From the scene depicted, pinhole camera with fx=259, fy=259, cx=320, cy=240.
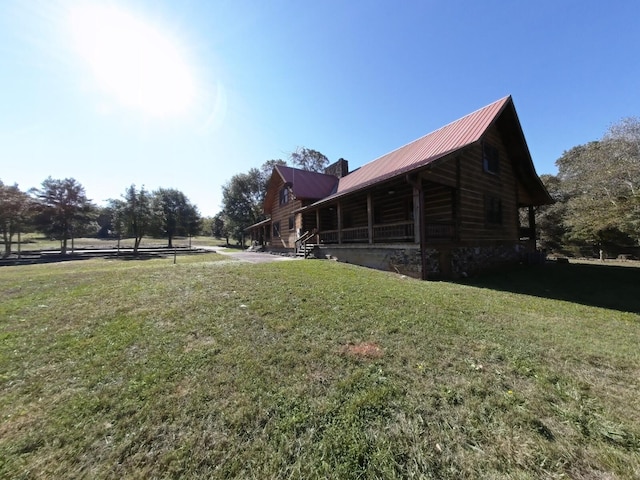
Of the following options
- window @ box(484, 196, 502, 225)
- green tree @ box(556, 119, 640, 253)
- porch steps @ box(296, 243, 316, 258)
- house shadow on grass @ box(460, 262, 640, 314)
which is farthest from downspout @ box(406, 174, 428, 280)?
green tree @ box(556, 119, 640, 253)

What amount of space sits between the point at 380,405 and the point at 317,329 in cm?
186

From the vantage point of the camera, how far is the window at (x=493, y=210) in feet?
40.8

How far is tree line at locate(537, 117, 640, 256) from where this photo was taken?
11.2m

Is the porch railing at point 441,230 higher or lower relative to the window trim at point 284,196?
lower

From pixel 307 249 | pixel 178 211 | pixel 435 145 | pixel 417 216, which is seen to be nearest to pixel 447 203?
pixel 417 216

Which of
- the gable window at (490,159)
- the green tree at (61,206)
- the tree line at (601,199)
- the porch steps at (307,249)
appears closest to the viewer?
the tree line at (601,199)

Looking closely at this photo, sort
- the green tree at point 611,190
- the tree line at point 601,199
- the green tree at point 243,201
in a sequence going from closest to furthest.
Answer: the green tree at point 611,190, the tree line at point 601,199, the green tree at point 243,201

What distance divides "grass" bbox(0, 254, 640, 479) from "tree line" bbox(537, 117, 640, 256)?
27.7 feet

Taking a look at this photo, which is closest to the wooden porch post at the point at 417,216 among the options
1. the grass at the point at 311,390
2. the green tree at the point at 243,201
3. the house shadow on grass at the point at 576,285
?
the house shadow on grass at the point at 576,285

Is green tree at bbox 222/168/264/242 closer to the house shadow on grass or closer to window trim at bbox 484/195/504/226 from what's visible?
window trim at bbox 484/195/504/226

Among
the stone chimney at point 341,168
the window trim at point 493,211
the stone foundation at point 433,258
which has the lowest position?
the stone foundation at point 433,258

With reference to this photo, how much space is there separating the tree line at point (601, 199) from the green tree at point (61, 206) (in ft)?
143

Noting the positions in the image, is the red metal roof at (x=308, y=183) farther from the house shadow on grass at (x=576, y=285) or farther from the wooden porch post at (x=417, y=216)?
the house shadow on grass at (x=576, y=285)

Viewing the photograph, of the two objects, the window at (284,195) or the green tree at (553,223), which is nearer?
the window at (284,195)
